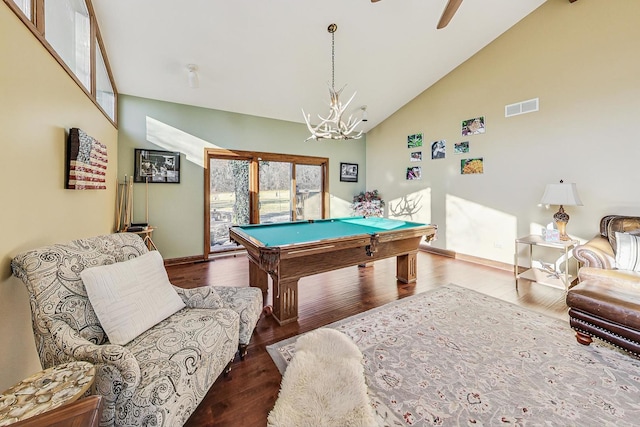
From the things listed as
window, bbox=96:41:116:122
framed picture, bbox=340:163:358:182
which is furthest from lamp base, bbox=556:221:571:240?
window, bbox=96:41:116:122

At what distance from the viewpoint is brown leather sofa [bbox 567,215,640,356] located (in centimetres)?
186

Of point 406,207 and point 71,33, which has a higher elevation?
point 71,33

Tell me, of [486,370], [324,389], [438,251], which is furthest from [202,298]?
[438,251]

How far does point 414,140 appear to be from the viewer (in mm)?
5465

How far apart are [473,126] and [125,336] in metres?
5.35

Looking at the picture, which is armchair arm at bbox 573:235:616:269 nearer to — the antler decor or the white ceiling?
the antler decor

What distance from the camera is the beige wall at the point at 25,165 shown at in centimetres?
128

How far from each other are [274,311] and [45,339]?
1732mm

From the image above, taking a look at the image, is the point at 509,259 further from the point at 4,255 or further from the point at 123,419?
the point at 4,255

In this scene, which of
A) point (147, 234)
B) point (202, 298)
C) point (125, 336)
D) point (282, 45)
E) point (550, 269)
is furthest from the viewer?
point (147, 234)

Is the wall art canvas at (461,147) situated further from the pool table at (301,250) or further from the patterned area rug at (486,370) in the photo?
the patterned area rug at (486,370)

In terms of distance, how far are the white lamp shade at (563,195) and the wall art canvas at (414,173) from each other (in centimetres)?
231

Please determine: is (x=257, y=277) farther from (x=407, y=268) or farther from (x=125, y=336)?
(x=407, y=268)

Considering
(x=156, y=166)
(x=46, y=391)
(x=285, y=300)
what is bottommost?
(x=285, y=300)
